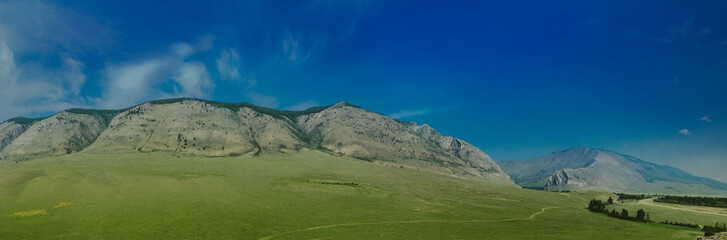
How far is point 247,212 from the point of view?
101062 millimetres

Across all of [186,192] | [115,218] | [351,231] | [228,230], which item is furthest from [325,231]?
[186,192]

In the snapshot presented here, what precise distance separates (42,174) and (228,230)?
112 meters

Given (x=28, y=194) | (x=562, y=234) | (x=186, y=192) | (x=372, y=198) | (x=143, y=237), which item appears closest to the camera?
(x=143, y=237)

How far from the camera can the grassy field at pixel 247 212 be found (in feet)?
251

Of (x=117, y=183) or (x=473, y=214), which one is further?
(x=117, y=183)

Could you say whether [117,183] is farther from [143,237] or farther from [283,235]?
[283,235]

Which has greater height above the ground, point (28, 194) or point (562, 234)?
point (562, 234)

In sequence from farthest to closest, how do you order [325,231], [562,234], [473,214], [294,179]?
[294,179]
[473,214]
[562,234]
[325,231]

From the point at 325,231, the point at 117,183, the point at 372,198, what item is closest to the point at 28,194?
the point at 117,183

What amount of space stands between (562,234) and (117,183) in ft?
524

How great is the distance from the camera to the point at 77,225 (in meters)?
74.4

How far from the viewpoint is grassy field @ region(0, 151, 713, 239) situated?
7650 cm

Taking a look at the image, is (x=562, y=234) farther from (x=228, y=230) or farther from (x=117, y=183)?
(x=117, y=183)

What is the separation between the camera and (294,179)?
18138cm
